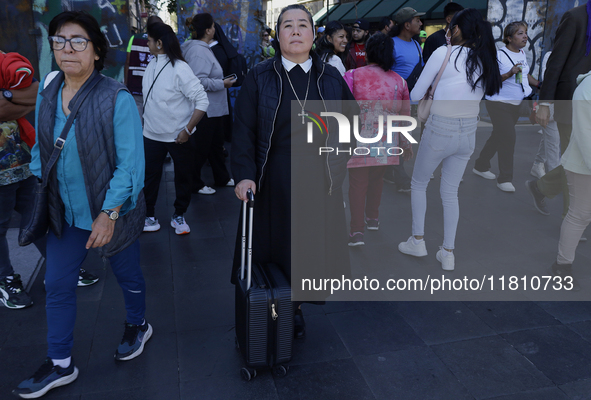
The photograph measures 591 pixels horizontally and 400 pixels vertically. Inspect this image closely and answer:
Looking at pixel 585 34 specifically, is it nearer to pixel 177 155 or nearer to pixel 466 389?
pixel 466 389

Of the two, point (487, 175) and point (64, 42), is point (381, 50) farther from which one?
Result: point (487, 175)

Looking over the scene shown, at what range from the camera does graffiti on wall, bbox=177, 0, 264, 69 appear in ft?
29.7

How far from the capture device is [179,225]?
17.0 ft

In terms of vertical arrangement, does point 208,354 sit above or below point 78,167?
below

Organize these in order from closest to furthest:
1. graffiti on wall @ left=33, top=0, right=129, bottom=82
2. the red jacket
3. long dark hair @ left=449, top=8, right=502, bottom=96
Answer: the red jacket, long dark hair @ left=449, top=8, right=502, bottom=96, graffiti on wall @ left=33, top=0, right=129, bottom=82

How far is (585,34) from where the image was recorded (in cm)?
439

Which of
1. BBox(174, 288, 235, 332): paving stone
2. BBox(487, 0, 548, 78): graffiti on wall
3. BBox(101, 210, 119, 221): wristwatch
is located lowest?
BBox(174, 288, 235, 332): paving stone

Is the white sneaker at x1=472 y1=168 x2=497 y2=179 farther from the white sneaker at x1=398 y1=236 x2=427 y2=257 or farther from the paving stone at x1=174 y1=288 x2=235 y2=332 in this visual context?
the paving stone at x1=174 y1=288 x2=235 y2=332

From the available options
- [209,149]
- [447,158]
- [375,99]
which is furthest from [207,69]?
[447,158]

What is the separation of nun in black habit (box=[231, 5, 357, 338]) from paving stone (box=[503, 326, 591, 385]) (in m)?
1.32

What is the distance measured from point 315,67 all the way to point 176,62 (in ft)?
6.92

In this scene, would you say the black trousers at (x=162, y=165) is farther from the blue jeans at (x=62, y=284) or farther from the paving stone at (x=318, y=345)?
the paving stone at (x=318, y=345)

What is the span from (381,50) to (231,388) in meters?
3.04

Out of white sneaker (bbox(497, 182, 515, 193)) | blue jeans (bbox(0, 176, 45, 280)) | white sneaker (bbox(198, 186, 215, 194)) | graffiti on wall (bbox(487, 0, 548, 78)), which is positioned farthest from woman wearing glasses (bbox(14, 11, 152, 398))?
graffiti on wall (bbox(487, 0, 548, 78))
